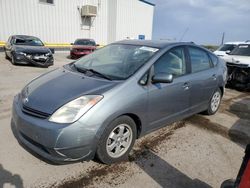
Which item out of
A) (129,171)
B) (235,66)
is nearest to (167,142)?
(129,171)

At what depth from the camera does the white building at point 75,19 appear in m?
16.7

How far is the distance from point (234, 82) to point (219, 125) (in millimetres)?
4187

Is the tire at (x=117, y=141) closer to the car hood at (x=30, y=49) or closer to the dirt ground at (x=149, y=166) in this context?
the dirt ground at (x=149, y=166)

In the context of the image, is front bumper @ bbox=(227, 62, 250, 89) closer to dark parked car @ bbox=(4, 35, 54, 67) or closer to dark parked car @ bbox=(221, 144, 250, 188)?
dark parked car @ bbox=(221, 144, 250, 188)

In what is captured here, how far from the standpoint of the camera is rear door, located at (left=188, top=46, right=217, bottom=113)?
4.12m

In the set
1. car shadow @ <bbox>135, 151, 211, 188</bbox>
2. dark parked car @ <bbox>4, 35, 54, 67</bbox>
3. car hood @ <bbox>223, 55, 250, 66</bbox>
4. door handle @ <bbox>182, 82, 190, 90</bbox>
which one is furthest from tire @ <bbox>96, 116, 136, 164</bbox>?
dark parked car @ <bbox>4, 35, 54, 67</bbox>

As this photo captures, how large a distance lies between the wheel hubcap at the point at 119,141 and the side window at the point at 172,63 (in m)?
0.95

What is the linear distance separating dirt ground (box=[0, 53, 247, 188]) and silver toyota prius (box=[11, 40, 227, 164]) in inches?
8.8

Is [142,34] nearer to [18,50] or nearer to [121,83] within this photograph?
[18,50]

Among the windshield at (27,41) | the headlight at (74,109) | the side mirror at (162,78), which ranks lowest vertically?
the headlight at (74,109)

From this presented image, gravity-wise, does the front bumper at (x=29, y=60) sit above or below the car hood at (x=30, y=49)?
below

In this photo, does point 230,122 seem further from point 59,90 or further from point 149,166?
point 59,90

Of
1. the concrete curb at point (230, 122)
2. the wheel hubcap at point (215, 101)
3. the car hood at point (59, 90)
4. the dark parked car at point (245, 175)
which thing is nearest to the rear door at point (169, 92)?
the car hood at point (59, 90)

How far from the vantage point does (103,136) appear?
9.07 feet
